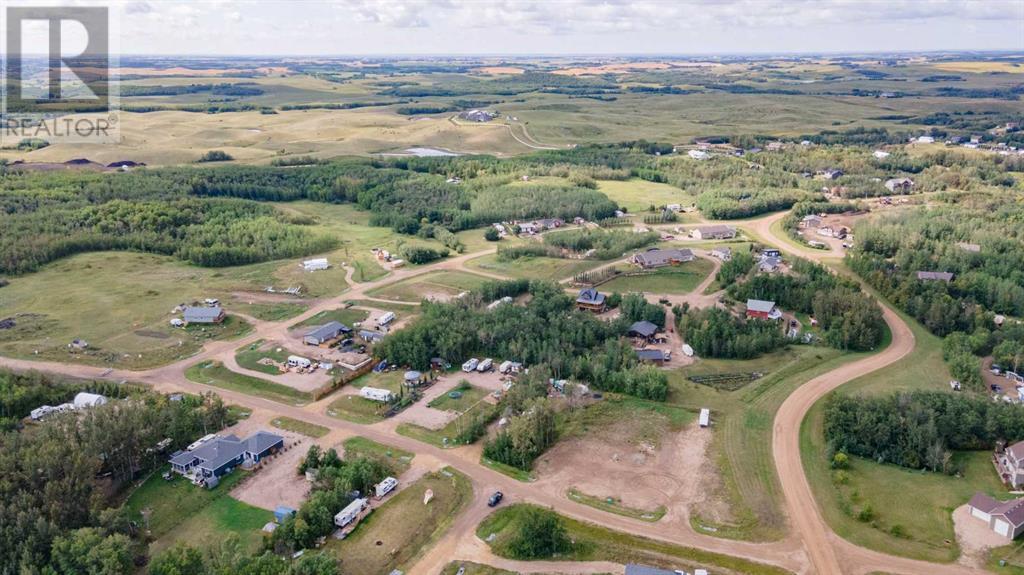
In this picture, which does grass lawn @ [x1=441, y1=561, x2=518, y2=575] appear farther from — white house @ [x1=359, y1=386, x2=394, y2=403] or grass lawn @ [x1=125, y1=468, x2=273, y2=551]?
white house @ [x1=359, y1=386, x2=394, y2=403]

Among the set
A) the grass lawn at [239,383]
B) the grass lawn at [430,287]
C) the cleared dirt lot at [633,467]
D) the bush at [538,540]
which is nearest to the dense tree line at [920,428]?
the cleared dirt lot at [633,467]

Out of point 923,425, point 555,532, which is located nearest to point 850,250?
point 923,425

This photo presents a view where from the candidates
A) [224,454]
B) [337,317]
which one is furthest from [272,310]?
[224,454]

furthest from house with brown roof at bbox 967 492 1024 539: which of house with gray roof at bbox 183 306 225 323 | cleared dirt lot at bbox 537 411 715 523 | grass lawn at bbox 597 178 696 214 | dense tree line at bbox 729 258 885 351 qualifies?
grass lawn at bbox 597 178 696 214

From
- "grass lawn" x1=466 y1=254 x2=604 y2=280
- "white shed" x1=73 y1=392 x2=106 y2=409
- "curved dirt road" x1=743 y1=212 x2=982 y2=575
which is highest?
"grass lawn" x1=466 y1=254 x2=604 y2=280

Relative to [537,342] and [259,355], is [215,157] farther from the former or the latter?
[537,342]
